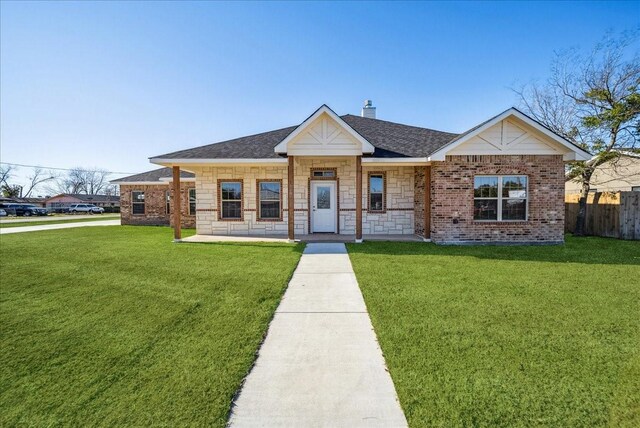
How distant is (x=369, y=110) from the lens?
1781cm

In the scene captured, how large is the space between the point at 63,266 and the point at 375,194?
34.1ft

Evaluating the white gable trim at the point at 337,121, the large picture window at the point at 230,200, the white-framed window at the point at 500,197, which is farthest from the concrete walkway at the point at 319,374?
the large picture window at the point at 230,200

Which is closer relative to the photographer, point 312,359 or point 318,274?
point 312,359

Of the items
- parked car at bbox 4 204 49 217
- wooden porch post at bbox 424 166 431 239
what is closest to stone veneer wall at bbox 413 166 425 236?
wooden porch post at bbox 424 166 431 239

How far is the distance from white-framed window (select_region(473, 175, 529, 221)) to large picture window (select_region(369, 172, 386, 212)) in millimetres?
3567

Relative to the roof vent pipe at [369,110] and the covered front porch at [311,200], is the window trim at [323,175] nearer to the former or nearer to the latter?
the covered front porch at [311,200]

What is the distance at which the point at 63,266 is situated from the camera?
25.2 ft

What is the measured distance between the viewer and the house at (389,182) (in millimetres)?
10680

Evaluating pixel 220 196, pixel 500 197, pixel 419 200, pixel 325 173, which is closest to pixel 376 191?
pixel 419 200

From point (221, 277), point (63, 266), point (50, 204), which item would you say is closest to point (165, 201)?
point (63, 266)

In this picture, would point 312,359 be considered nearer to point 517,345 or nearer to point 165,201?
point 517,345

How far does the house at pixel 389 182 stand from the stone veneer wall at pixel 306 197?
4 cm

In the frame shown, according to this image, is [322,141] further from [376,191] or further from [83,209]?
[83,209]

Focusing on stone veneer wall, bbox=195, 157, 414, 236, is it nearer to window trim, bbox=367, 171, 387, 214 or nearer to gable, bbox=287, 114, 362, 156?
window trim, bbox=367, 171, 387, 214
